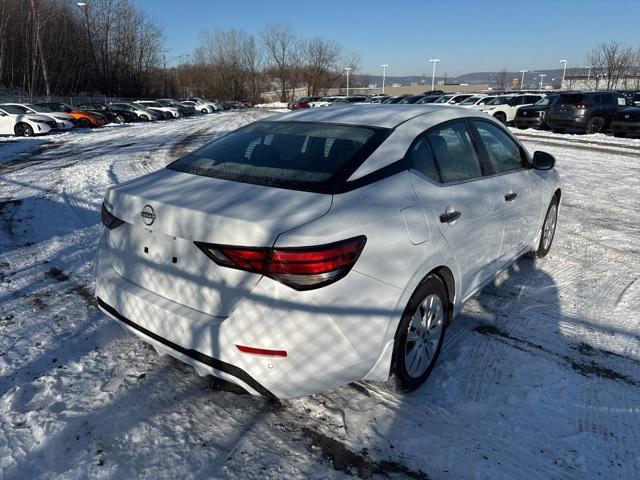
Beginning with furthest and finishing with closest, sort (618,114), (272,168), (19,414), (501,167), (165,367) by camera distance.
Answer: (618,114)
(501,167)
(165,367)
(272,168)
(19,414)

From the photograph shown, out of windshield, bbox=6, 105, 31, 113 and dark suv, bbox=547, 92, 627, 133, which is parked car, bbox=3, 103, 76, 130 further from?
dark suv, bbox=547, 92, 627, 133

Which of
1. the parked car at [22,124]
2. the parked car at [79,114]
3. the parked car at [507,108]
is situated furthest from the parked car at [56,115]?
the parked car at [507,108]

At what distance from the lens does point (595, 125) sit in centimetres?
1881

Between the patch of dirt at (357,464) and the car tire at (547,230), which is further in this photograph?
the car tire at (547,230)

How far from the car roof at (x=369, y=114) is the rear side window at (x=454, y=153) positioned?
0.47 feet

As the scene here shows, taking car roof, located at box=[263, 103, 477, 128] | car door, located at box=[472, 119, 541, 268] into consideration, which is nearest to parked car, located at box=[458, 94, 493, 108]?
car door, located at box=[472, 119, 541, 268]

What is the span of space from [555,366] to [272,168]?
228cm

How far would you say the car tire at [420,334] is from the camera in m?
2.61

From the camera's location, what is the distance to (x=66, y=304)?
151 inches

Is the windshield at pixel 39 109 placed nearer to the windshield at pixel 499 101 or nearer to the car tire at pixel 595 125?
the windshield at pixel 499 101

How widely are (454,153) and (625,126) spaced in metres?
17.6

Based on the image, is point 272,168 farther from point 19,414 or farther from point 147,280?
point 19,414

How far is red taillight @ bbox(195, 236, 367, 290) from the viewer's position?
2.12 metres

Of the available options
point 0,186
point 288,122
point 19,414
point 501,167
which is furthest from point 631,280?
point 0,186
